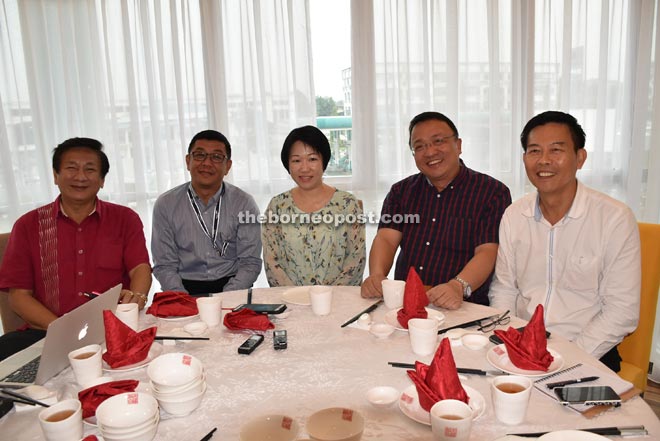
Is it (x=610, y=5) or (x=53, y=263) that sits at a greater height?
(x=610, y=5)

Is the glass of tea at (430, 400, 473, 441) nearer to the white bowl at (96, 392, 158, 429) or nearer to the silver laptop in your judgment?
the white bowl at (96, 392, 158, 429)

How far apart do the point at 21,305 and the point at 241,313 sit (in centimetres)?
116

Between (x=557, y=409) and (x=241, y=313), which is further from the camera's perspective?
(x=241, y=313)

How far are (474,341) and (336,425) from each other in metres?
0.58

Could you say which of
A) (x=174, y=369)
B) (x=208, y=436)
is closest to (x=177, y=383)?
(x=174, y=369)

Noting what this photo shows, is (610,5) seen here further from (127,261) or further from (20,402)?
(20,402)

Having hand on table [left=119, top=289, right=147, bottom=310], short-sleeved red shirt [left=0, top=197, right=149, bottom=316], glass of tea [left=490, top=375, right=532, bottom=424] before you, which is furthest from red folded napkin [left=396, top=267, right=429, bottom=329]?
short-sleeved red shirt [left=0, top=197, right=149, bottom=316]

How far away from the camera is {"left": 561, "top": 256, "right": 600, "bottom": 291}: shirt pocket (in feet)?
5.55

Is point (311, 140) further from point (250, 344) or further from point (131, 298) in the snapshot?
point (250, 344)

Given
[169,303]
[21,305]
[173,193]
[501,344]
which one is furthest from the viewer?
[173,193]

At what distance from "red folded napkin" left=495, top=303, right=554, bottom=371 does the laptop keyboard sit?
1181 millimetres

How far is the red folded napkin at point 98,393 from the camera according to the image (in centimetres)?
100

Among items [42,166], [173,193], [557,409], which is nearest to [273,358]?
[557,409]

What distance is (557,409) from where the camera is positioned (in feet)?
3.28
